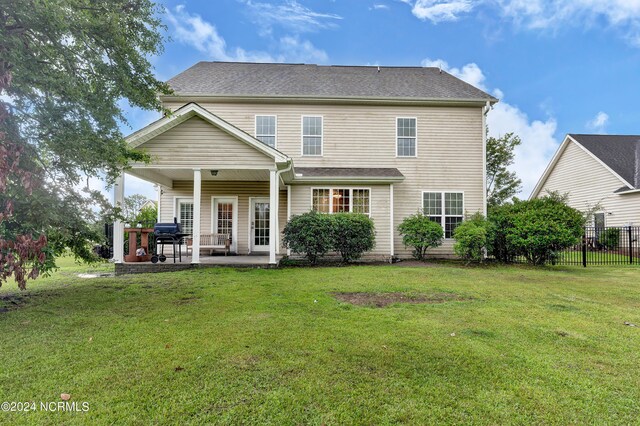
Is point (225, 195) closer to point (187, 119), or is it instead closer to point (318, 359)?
point (187, 119)

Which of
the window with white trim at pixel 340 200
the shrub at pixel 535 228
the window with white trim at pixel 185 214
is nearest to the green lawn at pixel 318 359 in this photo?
the shrub at pixel 535 228

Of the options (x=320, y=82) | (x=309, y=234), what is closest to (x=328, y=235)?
(x=309, y=234)

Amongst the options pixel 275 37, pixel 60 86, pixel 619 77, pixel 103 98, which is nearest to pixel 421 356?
pixel 60 86

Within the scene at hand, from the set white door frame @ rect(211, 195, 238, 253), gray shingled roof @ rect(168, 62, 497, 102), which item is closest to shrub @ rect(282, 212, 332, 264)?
white door frame @ rect(211, 195, 238, 253)

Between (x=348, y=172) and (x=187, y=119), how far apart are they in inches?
240

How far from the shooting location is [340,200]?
42.3 feet

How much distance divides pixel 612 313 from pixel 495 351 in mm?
3272

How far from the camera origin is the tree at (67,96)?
15.7 feet

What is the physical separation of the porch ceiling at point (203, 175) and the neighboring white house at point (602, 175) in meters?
→ 18.4

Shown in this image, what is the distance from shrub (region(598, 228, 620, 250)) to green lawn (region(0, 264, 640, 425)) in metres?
13.2

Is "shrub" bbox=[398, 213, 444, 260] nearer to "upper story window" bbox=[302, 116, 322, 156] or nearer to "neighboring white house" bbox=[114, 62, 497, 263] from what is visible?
"neighboring white house" bbox=[114, 62, 497, 263]

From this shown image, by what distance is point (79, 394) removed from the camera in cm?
259

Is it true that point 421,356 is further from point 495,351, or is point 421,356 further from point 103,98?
point 103,98

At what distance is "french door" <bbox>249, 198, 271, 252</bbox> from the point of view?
537 inches
